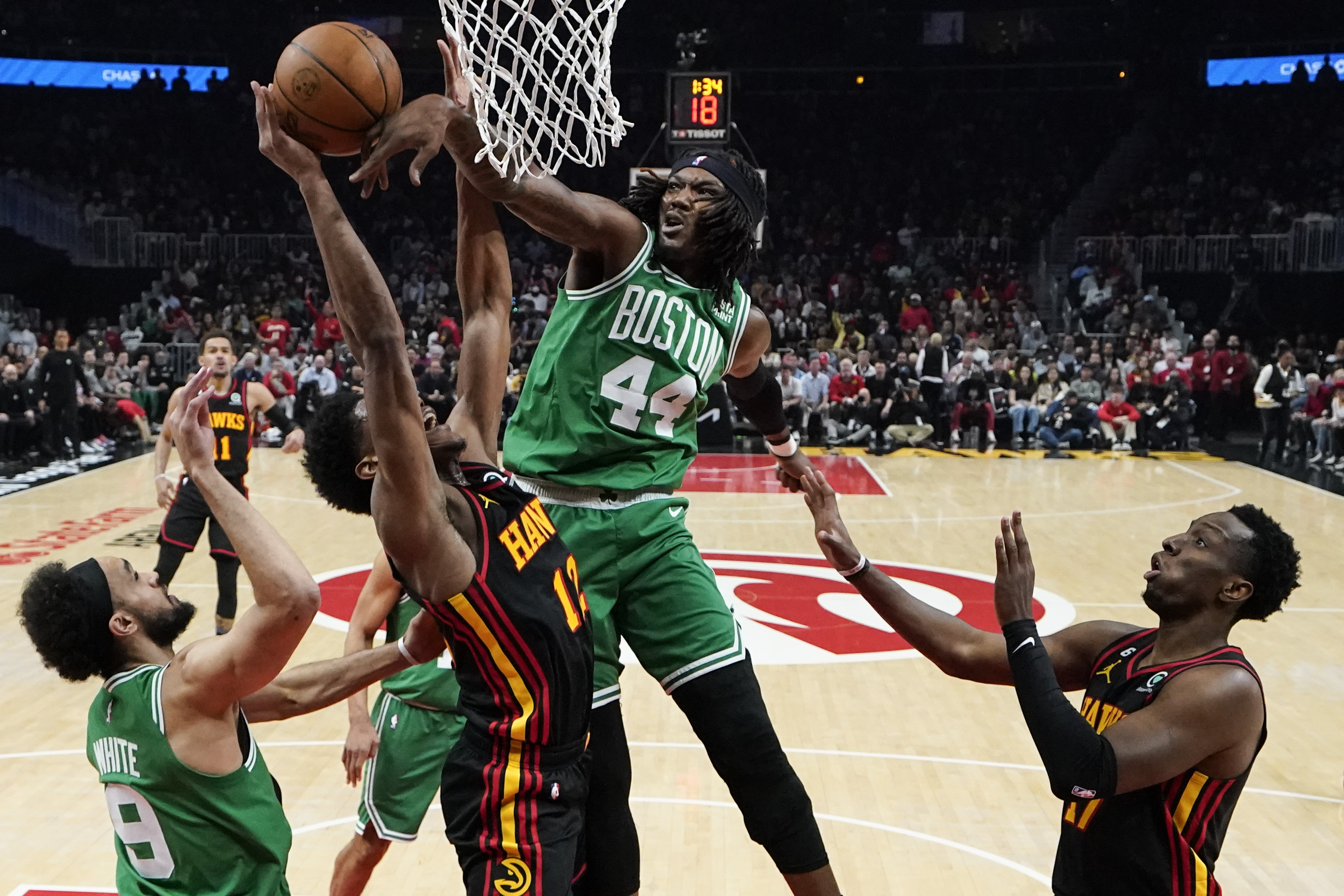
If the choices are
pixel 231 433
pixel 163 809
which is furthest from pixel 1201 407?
pixel 163 809

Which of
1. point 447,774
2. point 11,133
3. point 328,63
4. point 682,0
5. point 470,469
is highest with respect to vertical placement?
point 682,0

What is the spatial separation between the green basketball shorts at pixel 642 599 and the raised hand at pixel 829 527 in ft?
1.05

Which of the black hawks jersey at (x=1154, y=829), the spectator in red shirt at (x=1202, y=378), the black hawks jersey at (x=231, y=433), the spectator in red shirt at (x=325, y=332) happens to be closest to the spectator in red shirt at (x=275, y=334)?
the spectator in red shirt at (x=325, y=332)

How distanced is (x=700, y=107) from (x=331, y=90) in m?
13.4

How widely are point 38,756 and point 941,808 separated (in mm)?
3762

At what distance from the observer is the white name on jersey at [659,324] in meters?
3.24

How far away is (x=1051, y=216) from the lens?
83.7 feet

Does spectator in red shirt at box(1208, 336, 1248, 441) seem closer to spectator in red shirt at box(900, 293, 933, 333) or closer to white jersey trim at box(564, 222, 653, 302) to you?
spectator in red shirt at box(900, 293, 933, 333)

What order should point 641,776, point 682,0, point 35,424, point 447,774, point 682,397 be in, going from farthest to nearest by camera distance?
1. point 682,0
2. point 35,424
3. point 641,776
4. point 682,397
5. point 447,774

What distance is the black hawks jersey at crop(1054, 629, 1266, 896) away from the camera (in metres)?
2.77

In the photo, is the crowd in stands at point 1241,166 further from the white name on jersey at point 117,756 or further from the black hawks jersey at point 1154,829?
the white name on jersey at point 117,756

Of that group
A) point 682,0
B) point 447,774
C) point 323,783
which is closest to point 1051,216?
point 682,0

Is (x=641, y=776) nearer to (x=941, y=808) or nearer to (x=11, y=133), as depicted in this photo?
(x=941, y=808)

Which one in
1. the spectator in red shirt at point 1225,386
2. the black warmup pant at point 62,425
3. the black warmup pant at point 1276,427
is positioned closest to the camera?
the black warmup pant at point 62,425
